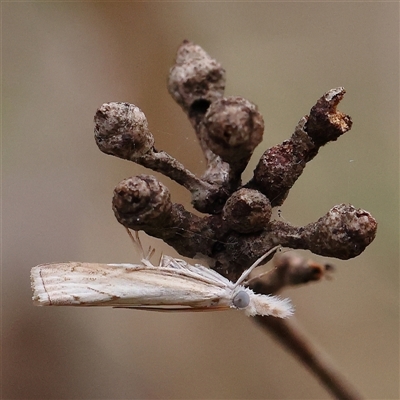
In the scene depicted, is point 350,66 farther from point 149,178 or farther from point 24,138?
point 149,178

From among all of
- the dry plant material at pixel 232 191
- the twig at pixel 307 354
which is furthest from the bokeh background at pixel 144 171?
the dry plant material at pixel 232 191

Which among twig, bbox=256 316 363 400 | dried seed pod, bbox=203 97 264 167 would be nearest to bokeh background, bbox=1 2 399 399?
twig, bbox=256 316 363 400

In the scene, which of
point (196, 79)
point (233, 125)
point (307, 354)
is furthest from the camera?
point (307, 354)

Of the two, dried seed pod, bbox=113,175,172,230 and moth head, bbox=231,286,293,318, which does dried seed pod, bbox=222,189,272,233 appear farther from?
moth head, bbox=231,286,293,318

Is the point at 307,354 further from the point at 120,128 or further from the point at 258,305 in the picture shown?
the point at 120,128

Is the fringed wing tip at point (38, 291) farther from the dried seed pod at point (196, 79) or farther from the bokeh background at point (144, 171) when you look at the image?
the bokeh background at point (144, 171)

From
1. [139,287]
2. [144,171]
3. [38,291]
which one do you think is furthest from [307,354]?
[144,171]

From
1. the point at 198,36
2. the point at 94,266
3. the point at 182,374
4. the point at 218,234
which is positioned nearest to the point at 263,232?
the point at 218,234
